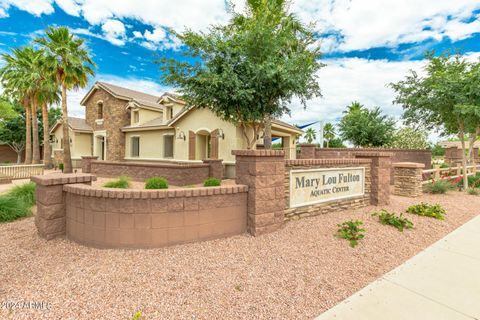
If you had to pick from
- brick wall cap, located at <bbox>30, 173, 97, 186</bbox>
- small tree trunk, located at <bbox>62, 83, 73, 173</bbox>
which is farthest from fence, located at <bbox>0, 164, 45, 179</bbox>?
brick wall cap, located at <bbox>30, 173, 97, 186</bbox>

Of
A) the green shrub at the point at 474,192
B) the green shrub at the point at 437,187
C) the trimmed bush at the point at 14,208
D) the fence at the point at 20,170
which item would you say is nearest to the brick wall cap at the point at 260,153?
the trimmed bush at the point at 14,208

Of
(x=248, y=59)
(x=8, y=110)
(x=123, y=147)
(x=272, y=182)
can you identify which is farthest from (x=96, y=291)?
Answer: (x=8, y=110)

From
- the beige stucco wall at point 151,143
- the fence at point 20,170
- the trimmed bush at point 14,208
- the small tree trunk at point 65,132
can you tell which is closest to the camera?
the trimmed bush at point 14,208

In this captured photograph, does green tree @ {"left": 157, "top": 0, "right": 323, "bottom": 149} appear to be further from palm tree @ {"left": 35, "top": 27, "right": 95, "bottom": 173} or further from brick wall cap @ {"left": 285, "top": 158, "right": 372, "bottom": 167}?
palm tree @ {"left": 35, "top": 27, "right": 95, "bottom": 173}

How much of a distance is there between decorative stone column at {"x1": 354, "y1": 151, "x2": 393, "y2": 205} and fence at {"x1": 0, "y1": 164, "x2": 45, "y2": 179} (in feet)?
55.0

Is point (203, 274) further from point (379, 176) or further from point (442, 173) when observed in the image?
point (442, 173)

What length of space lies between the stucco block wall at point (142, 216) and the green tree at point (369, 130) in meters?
18.3

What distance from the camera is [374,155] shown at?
679 cm

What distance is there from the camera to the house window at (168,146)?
16.9 m

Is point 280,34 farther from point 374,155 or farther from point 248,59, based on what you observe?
point 374,155

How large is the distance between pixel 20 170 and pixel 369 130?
23980mm

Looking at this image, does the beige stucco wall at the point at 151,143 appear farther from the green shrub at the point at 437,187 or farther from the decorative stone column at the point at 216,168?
the green shrub at the point at 437,187

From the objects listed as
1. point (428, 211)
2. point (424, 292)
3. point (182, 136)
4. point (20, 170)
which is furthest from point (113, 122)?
point (424, 292)

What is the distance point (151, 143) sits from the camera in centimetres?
1781
